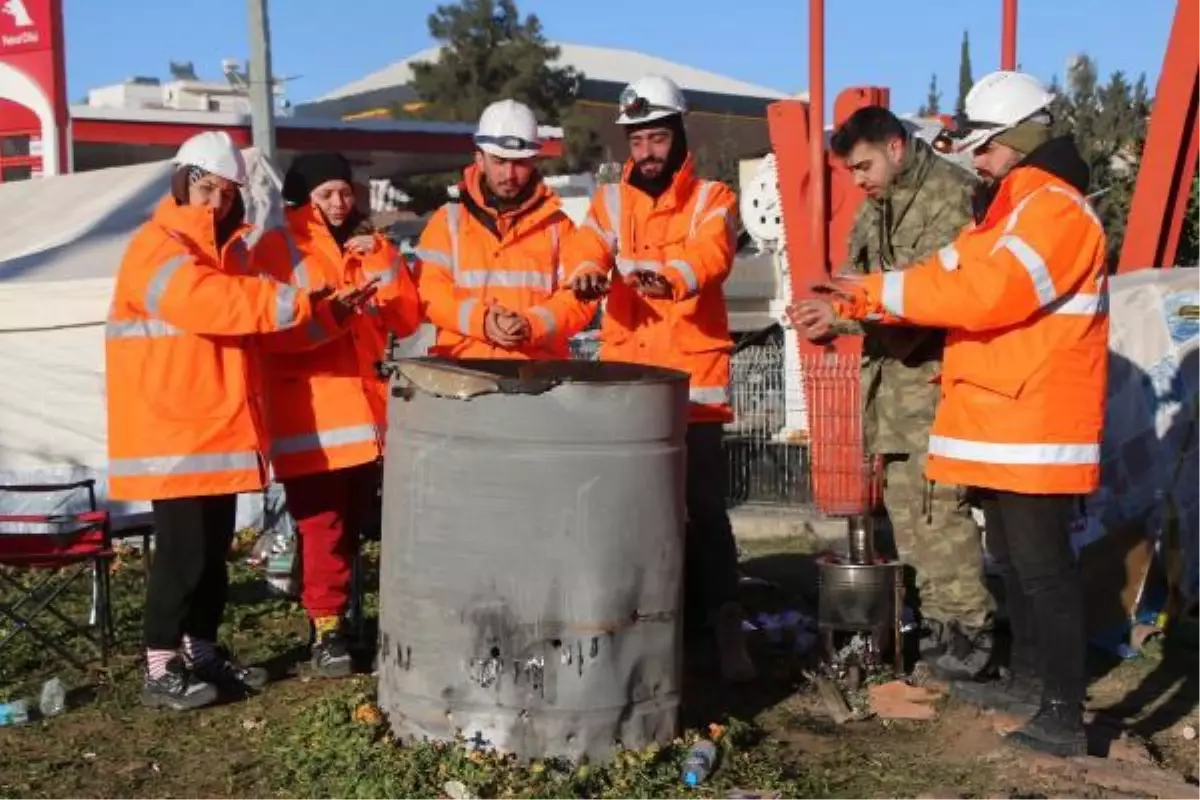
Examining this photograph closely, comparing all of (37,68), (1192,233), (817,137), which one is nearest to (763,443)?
(817,137)

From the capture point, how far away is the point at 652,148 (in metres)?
5.86

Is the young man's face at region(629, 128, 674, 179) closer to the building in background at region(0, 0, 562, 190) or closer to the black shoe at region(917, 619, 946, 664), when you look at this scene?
the black shoe at region(917, 619, 946, 664)

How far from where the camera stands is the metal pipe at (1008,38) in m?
8.55

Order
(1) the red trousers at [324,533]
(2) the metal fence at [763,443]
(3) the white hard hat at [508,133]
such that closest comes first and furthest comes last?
(3) the white hard hat at [508,133] → (1) the red trousers at [324,533] → (2) the metal fence at [763,443]

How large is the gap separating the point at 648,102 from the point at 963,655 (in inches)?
92.4

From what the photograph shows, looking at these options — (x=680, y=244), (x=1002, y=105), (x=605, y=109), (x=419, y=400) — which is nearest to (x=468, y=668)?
(x=419, y=400)

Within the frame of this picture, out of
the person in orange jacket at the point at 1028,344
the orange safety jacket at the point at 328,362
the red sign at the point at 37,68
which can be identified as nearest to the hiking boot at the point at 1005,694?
the person in orange jacket at the point at 1028,344

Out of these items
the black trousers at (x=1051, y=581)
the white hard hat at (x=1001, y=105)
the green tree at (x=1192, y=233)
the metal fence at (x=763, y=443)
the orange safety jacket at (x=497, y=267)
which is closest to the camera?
the black trousers at (x=1051, y=581)

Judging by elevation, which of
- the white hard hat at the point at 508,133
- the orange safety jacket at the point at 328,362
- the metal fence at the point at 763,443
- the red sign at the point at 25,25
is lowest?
the metal fence at the point at 763,443

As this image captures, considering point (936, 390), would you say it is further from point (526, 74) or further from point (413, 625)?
point (526, 74)

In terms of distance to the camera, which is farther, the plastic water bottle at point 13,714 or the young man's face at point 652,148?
the young man's face at point 652,148

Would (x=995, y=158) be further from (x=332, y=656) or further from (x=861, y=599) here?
(x=332, y=656)

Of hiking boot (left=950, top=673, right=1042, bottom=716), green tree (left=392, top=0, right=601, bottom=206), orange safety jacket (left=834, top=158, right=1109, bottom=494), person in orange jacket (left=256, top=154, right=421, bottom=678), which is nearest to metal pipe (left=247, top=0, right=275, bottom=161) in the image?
person in orange jacket (left=256, top=154, right=421, bottom=678)

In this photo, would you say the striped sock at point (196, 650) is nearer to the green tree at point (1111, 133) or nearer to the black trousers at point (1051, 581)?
the black trousers at point (1051, 581)
